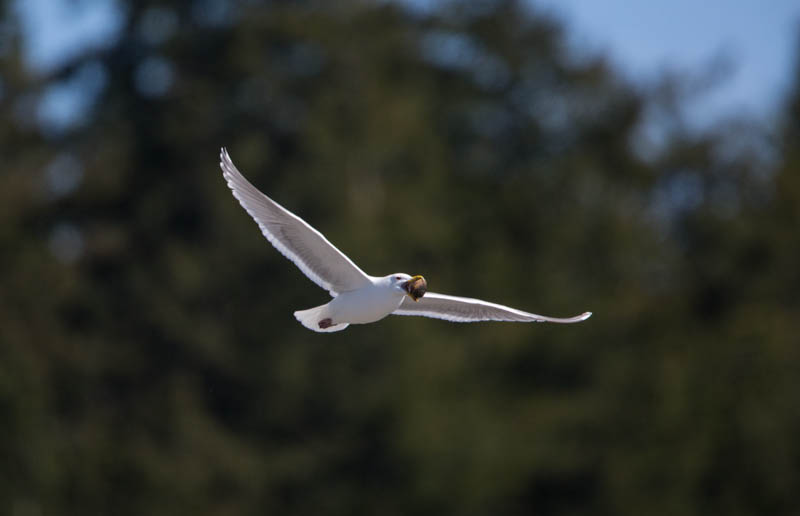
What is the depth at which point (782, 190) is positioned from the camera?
104 feet

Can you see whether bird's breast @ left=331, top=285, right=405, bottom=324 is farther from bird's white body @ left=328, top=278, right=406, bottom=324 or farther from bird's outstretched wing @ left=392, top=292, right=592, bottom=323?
bird's outstretched wing @ left=392, top=292, right=592, bottom=323

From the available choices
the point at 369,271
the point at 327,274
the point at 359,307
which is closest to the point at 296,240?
the point at 327,274

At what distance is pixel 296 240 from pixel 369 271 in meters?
14.3

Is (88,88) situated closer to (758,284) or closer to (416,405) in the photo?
(416,405)

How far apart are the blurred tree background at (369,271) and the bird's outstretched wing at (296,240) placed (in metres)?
13.9

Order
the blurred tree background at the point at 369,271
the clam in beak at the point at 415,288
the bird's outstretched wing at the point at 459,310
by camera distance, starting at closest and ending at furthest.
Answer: the clam in beak at the point at 415,288 → the bird's outstretched wing at the point at 459,310 → the blurred tree background at the point at 369,271

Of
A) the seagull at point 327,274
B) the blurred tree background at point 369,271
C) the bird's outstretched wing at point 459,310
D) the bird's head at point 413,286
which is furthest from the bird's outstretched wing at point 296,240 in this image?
the blurred tree background at point 369,271

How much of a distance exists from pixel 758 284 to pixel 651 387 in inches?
182

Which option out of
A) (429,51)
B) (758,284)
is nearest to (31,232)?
(429,51)

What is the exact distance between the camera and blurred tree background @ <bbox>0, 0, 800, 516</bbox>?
80.2 feet

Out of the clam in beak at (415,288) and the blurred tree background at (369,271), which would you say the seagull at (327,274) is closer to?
the clam in beak at (415,288)

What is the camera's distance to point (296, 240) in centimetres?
903

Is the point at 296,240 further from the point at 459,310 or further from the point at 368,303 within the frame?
the point at 459,310

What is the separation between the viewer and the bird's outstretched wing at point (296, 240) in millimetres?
8852
